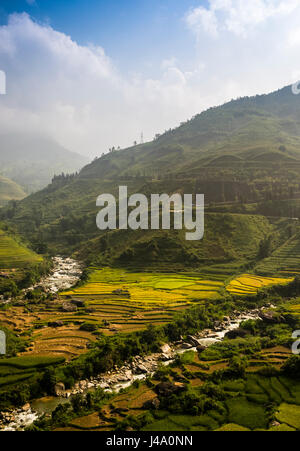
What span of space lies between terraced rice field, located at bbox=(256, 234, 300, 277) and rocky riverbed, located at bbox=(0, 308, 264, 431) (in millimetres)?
27136

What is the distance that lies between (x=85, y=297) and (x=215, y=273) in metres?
33.0

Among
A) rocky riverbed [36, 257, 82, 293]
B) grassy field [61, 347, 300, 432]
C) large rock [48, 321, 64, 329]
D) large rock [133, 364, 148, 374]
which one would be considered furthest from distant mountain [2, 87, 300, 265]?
grassy field [61, 347, 300, 432]

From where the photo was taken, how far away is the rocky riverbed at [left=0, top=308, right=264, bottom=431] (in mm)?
25906

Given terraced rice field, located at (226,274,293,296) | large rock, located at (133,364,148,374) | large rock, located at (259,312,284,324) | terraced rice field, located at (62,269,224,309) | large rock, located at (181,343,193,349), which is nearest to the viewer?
large rock, located at (133,364,148,374)

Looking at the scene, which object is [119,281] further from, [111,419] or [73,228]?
[73,228]

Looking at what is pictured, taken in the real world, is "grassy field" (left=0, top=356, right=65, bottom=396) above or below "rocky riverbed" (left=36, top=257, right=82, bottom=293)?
below

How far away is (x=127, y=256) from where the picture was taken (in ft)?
279

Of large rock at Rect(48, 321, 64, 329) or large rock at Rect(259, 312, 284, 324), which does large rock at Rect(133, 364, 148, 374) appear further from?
large rock at Rect(259, 312, 284, 324)

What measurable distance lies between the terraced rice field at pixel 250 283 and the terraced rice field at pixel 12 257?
5619 cm

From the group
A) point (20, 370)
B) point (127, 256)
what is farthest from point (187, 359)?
point (127, 256)

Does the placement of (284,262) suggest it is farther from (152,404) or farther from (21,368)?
(21,368)

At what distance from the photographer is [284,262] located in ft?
240

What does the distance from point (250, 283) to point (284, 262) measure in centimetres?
1626

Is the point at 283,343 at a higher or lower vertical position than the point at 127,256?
lower
